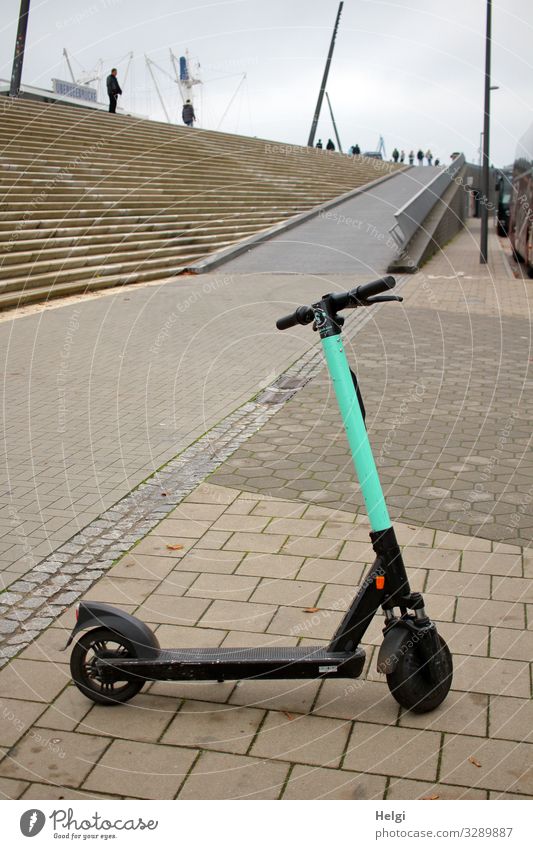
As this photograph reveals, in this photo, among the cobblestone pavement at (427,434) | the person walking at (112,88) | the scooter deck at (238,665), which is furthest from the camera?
the person walking at (112,88)

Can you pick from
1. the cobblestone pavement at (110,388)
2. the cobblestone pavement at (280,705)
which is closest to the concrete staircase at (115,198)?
the cobblestone pavement at (110,388)

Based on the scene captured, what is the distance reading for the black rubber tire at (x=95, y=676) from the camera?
3.42m

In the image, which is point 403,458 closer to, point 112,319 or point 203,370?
point 203,370

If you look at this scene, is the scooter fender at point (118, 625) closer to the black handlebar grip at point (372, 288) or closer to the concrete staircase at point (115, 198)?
the black handlebar grip at point (372, 288)

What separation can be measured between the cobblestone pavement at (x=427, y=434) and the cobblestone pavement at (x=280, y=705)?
0.67 metres

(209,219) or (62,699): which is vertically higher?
(209,219)

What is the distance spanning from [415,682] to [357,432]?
3.10ft

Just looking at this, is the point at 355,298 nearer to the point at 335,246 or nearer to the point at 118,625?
the point at 118,625

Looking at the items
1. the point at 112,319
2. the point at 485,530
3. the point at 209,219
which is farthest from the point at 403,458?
the point at 209,219

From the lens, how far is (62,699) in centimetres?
348

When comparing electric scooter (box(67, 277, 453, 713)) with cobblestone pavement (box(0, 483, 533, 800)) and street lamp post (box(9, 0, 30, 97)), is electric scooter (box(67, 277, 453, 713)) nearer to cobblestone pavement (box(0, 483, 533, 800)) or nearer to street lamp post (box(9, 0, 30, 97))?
cobblestone pavement (box(0, 483, 533, 800))

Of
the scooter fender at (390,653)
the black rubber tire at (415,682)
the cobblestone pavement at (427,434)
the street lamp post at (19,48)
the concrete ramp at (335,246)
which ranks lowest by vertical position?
the cobblestone pavement at (427,434)

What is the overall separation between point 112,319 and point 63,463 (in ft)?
19.3
